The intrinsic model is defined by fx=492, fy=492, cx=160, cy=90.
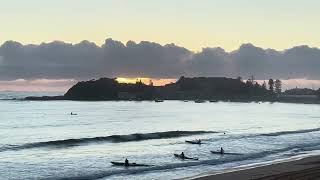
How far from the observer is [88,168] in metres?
44.9

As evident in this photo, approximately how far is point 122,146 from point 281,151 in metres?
22.1

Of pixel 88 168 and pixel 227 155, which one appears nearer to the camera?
pixel 88 168

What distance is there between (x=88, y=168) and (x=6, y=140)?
3633 centimetres

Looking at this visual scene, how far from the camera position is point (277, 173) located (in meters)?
37.1

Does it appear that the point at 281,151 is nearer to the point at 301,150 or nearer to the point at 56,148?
the point at 301,150

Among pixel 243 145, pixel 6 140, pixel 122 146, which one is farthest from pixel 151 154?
pixel 6 140

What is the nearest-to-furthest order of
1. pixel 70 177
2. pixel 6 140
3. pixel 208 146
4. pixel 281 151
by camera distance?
pixel 70 177 < pixel 281 151 < pixel 208 146 < pixel 6 140

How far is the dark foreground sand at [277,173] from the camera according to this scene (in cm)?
3173

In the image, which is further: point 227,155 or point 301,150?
point 301,150

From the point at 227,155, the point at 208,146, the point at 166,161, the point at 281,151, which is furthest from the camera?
the point at 208,146

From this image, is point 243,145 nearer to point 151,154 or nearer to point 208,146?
point 208,146

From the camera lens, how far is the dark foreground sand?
1249 inches

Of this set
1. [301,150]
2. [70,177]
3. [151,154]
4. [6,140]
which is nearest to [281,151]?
[301,150]

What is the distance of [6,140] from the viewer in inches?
3024
